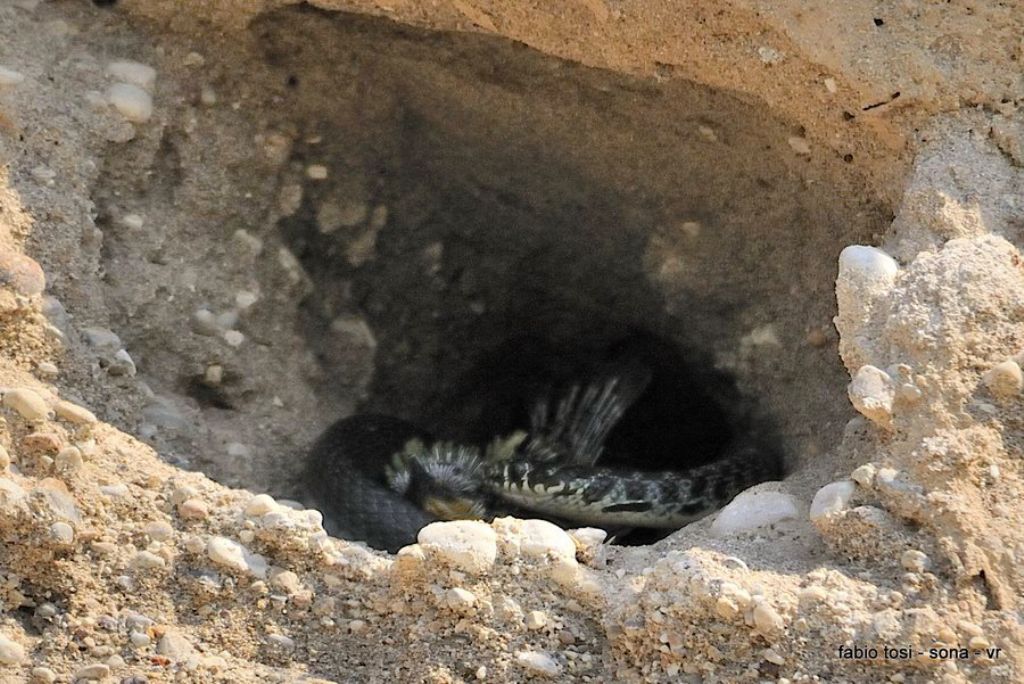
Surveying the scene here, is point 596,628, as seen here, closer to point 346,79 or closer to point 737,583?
point 737,583

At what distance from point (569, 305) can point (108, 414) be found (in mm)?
1584

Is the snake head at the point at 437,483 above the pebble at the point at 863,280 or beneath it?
beneath

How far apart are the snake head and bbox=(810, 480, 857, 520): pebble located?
126 centimetres

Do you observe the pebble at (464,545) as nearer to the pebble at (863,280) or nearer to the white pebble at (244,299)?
the pebble at (863,280)

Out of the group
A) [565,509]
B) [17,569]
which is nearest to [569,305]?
[565,509]

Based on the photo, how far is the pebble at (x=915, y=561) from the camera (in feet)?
9.12

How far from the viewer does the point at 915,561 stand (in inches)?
109

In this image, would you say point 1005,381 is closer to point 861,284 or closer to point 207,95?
point 861,284

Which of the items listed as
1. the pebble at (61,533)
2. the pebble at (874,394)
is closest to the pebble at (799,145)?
the pebble at (874,394)

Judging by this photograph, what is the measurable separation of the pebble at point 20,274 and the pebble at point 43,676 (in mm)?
859

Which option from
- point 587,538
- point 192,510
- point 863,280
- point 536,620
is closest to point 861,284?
point 863,280

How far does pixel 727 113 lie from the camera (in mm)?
3846

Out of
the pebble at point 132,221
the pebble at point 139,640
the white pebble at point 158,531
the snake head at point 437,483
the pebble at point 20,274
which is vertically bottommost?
the snake head at point 437,483

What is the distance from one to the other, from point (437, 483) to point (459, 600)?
120 centimetres
